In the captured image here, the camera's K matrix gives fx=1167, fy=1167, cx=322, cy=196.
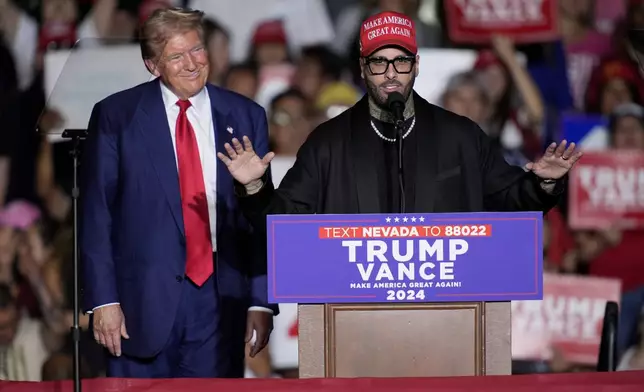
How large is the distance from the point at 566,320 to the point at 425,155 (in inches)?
103

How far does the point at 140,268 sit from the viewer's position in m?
3.45

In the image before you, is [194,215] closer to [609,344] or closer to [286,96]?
[609,344]

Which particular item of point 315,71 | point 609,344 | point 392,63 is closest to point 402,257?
point 392,63

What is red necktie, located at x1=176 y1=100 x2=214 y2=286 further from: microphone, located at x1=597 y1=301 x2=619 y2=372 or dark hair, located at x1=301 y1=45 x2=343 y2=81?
dark hair, located at x1=301 y1=45 x2=343 y2=81

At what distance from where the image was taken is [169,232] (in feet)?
11.3

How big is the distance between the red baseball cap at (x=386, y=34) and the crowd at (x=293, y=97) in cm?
217

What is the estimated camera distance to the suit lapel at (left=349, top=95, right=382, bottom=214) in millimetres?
3213

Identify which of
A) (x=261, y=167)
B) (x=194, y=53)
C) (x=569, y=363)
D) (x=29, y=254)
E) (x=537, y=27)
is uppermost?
(x=537, y=27)

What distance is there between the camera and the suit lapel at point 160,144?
11.3 feet

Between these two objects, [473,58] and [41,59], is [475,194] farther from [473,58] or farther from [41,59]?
[41,59]

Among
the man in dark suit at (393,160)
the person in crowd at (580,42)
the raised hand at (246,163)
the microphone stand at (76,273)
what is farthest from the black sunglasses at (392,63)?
the person in crowd at (580,42)

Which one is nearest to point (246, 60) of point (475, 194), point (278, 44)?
point (278, 44)

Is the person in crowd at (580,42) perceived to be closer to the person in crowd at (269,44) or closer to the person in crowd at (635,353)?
the person in crowd at (635,353)

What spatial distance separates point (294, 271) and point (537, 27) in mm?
3171
